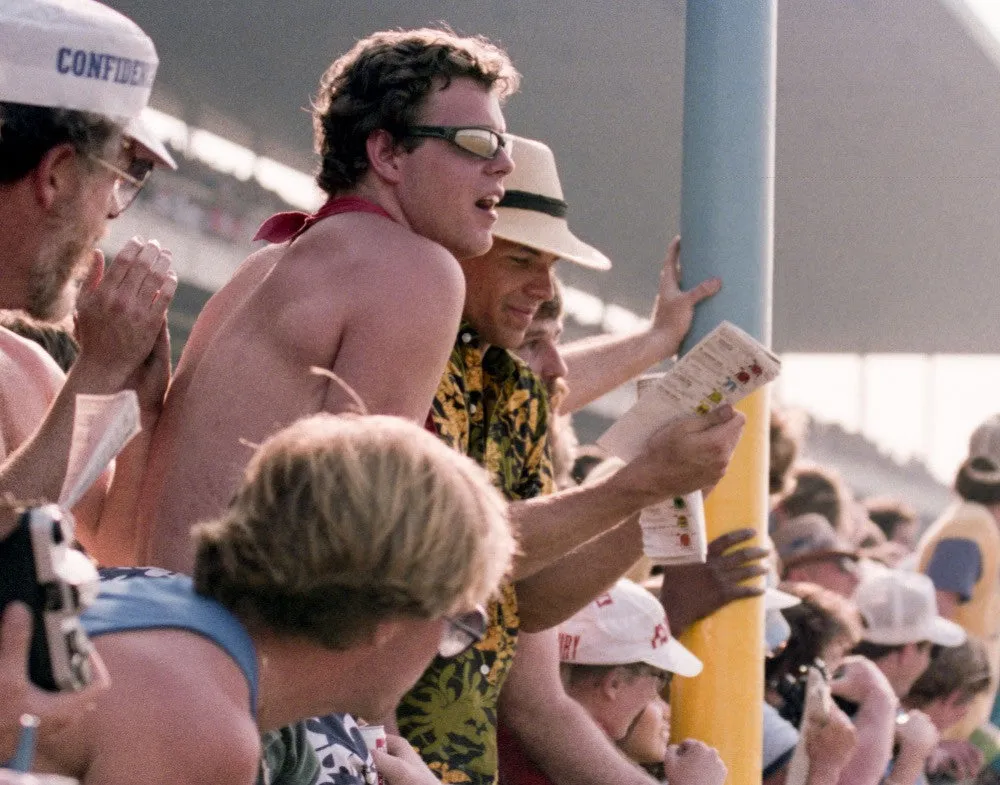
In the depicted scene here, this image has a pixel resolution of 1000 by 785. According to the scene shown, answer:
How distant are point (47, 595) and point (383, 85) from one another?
69.0 inches

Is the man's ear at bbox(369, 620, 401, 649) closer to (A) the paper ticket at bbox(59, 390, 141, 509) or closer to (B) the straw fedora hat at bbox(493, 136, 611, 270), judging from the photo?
(A) the paper ticket at bbox(59, 390, 141, 509)

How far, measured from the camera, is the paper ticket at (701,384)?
350cm

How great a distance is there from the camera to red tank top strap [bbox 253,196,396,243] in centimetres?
328

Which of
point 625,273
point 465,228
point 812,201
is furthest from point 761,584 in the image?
point 625,273

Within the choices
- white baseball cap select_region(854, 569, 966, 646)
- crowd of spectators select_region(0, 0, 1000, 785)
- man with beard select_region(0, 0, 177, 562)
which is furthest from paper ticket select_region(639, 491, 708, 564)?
white baseball cap select_region(854, 569, 966, 646)

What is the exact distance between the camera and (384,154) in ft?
11.3

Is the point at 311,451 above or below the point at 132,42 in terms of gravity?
below

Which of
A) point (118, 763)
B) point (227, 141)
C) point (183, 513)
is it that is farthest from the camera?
point (227, 141)

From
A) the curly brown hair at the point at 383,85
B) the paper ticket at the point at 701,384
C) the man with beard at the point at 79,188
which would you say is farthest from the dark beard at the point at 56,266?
the paper ticket at the point at 701,384

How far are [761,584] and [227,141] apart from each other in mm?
14195

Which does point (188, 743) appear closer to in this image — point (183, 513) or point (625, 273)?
point (183, 513)

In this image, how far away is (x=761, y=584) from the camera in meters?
4.36

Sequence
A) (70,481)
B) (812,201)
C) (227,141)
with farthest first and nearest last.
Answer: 1. (812,201)
2. (227,141)
3. (70,481)

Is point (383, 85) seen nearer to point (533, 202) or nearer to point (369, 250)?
point (369, 250)
